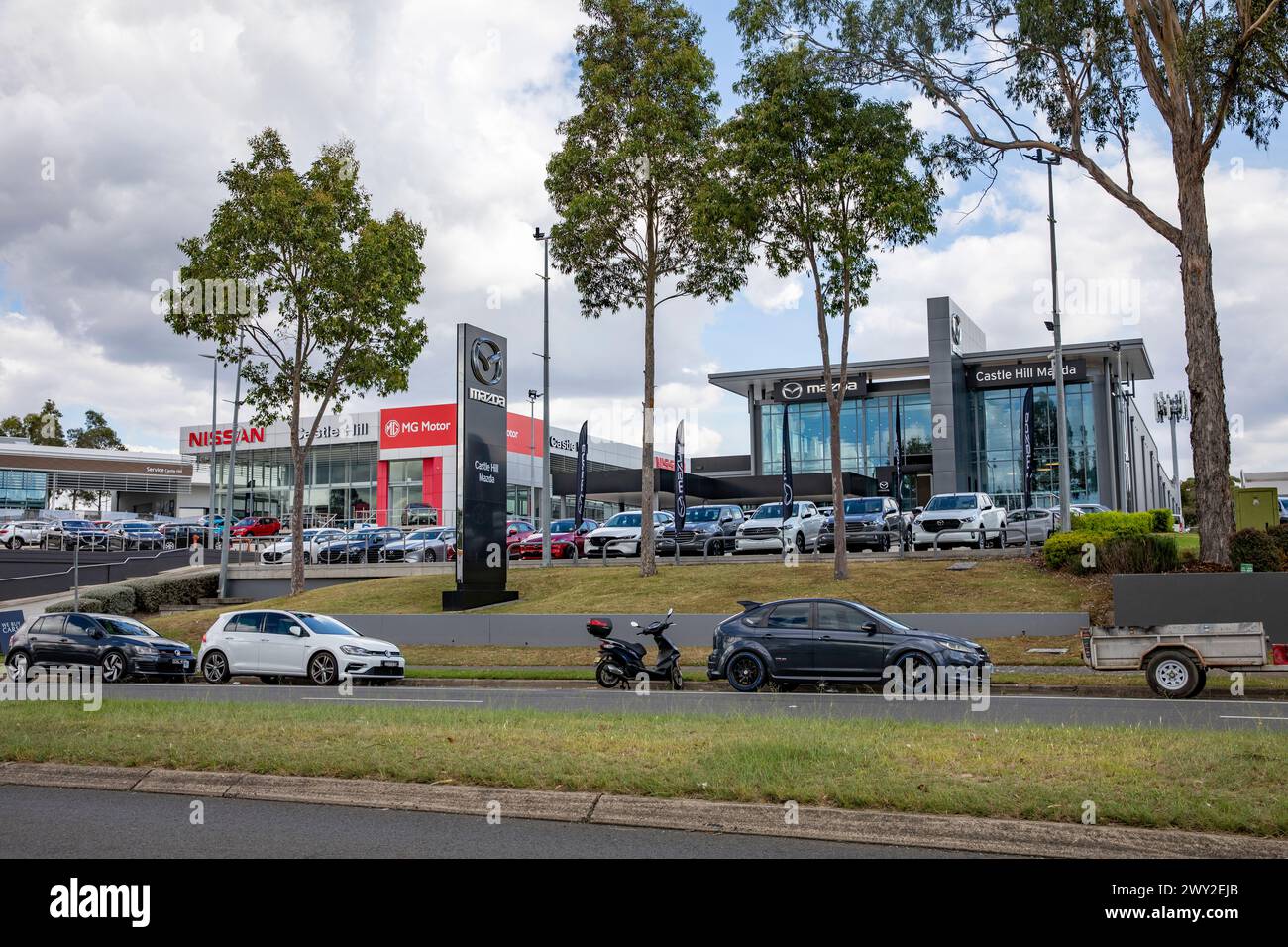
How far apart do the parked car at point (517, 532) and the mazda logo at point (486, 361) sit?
902 cm

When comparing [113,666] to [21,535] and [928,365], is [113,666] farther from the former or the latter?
[928,365]

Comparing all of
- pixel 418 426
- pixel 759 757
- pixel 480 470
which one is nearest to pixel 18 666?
pixel 480 470

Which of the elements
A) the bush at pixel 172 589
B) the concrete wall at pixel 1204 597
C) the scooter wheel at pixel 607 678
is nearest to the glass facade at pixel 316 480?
the bush at pixel 172 589

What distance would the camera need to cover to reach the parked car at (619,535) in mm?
36156

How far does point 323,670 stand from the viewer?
19750 mm

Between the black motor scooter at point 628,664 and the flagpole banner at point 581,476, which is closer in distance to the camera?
the black motor scooter at point 628,664

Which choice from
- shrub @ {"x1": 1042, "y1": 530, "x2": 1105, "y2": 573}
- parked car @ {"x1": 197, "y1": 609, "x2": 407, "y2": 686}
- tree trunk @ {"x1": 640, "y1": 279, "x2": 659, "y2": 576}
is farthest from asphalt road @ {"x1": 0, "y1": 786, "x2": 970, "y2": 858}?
tree trunk @ {"x1": 640, "y1": 279, "x2": 659, "y2": 576}

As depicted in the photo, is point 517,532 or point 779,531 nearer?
point 779,531

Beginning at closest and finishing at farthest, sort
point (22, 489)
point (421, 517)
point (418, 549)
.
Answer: point (418, 549), point (421, 517), point (22, 489)

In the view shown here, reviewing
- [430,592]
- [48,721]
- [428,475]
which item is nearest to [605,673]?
[48,721]

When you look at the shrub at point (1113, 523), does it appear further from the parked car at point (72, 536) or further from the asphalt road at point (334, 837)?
the parked car at point (72, 536)

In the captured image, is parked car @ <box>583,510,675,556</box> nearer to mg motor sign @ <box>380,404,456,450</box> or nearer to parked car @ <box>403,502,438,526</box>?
parked car @ <box>403,502,438,526</box>

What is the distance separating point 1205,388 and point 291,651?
743 inches

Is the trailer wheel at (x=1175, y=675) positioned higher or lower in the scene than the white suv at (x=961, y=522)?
lower
